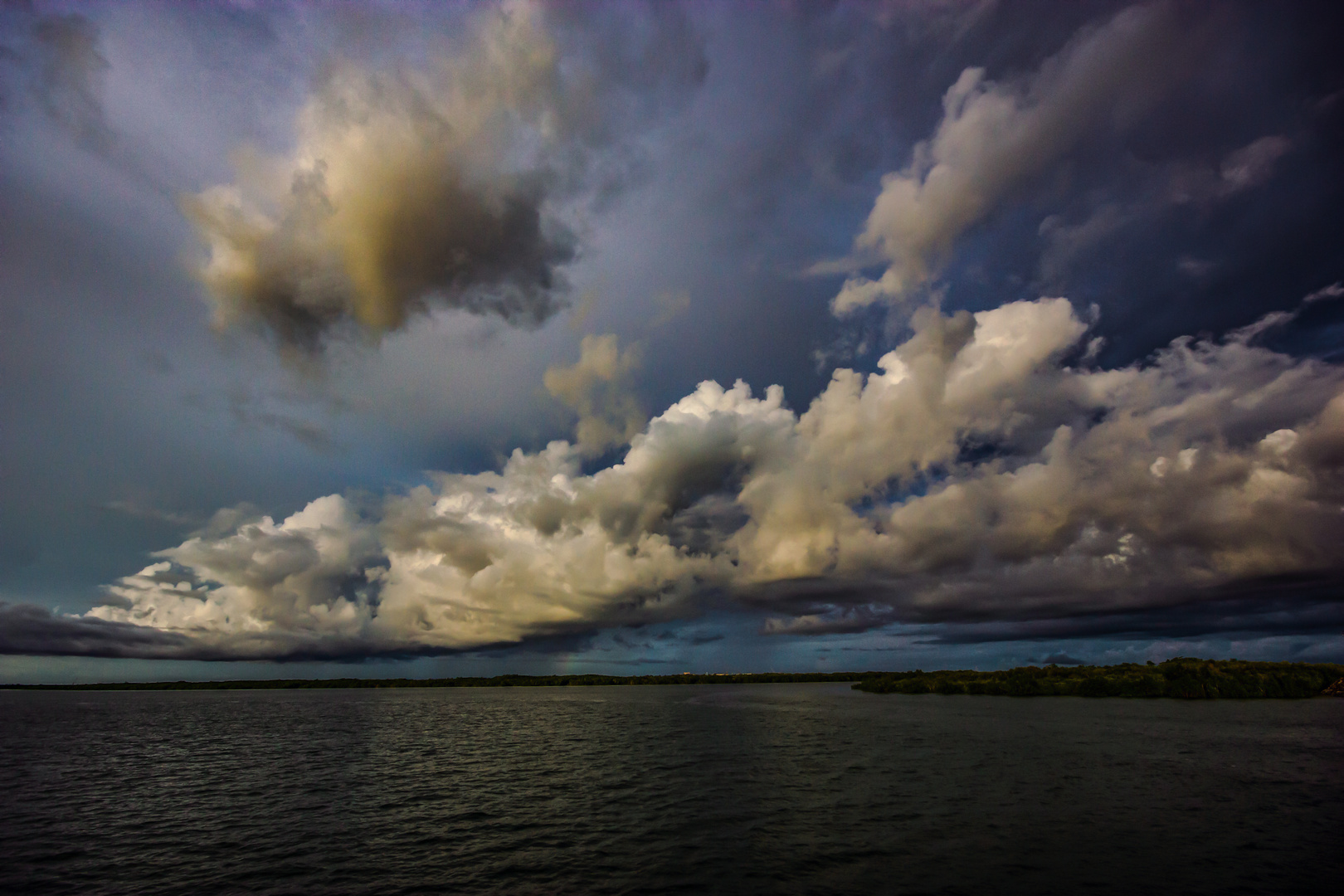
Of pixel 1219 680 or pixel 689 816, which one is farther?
pixel 1219 680

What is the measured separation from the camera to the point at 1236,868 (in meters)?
29.4

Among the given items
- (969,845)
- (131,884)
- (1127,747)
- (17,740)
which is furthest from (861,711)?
(17,740)

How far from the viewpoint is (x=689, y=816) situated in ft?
133

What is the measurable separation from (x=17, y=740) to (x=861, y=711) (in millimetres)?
158894

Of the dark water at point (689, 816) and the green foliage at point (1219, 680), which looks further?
the green foliage at point (1219, 680)

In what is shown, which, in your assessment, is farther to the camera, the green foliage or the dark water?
the green foliage

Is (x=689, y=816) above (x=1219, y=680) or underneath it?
above

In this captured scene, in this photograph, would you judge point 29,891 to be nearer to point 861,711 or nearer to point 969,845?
point 969,845

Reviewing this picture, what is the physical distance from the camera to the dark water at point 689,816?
28.4 metres

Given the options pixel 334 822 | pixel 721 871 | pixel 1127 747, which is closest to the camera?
pixel 721 871

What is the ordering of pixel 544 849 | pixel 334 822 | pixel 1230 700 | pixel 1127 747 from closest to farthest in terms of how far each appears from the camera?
pixel 544 849 → pixel 334 822 → pixel 1127 747 → pixel 1230 700

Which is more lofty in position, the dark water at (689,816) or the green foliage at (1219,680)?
the dark water at (689,816)

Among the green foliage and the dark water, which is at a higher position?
the dark water

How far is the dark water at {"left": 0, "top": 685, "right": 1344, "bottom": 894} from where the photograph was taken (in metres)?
28.4
